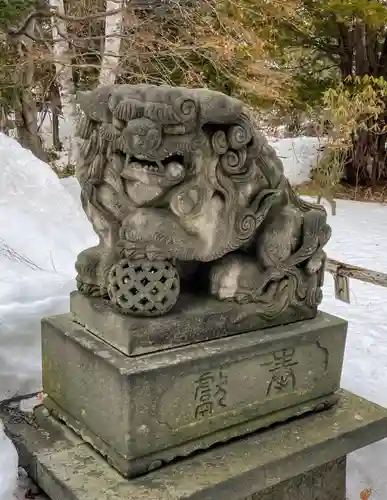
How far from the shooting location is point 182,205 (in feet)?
5.48

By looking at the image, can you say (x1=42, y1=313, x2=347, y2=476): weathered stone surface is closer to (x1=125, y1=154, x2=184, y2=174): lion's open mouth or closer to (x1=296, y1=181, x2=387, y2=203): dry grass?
(x1=125, y1=154, x2=184, y2=174): lion's open mouth

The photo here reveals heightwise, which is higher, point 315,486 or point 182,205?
point 182,205

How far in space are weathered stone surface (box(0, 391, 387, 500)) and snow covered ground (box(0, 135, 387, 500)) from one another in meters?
0.15

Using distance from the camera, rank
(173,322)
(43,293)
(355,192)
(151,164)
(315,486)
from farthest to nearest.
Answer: (355,192) < (43,293) < (315,486) < (173,322) < (151,164)

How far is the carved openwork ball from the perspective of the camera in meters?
1.67

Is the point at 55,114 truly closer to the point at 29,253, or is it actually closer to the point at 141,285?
the point at 29,253

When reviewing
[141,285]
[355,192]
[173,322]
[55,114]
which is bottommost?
[355,192]

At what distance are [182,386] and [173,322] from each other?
7.2 inches

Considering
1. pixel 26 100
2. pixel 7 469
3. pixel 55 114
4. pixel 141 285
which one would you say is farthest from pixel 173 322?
pixel 55 114

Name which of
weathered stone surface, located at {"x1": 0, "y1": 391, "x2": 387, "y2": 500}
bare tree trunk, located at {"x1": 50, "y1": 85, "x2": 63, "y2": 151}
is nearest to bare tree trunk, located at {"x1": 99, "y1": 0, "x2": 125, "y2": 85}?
bare tree trunk, located at {"x1": 50, "y1": 85, "x2": 63, "y2": 151}

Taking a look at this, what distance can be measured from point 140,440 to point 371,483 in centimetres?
Result: 107

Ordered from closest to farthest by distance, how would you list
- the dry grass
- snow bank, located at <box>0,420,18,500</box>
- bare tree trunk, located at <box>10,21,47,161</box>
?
snow bank, located at <box>0,420,18,500</box> < bare tree trunk, located at <box>10,21,47,161</box> < the dry grass

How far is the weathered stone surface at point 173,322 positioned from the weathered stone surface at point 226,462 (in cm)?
34

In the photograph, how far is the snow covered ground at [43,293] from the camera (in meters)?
2.29
